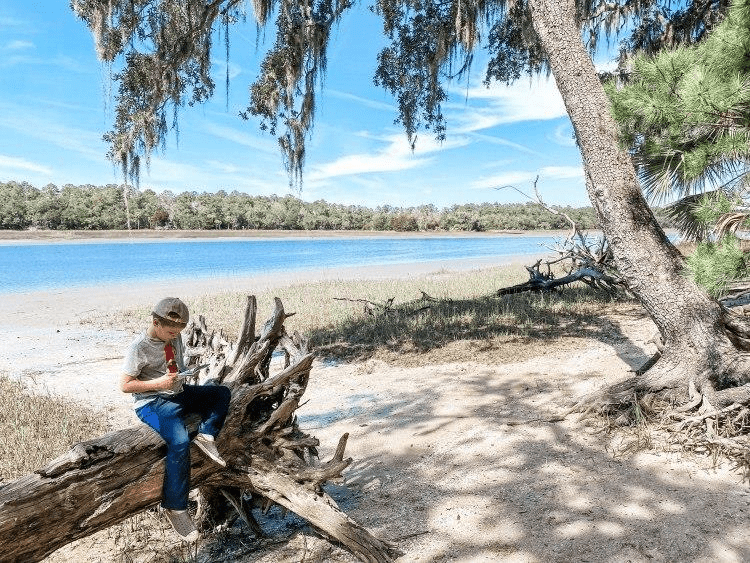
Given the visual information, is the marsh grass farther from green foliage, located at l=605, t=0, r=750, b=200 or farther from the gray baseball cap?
the gray baseball cap

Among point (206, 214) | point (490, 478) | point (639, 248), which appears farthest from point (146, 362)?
point (206, 214)

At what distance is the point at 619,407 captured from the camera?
5125mm

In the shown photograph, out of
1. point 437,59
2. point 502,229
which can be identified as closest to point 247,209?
point 502,229

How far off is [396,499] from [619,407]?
8.15 ft

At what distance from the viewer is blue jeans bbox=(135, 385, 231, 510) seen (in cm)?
291

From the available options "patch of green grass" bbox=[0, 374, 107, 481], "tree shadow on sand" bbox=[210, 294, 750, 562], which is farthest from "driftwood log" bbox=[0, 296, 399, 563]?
"patch of green grass" bbox=[0, 374, 107, 481]

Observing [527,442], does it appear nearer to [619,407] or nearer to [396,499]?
[619,407]

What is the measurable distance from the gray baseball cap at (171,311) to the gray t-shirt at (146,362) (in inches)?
7.9

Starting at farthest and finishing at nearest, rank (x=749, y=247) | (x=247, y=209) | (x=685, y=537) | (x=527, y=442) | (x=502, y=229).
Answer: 1. (x=502, y=229)
2. (x=247, y=209)
3. (x=527, y=442)
4. (x=749, y=247)
5. (x=685, y=537)

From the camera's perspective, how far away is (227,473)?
11.5 feet

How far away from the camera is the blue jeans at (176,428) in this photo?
115 inches

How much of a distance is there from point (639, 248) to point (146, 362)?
438cm

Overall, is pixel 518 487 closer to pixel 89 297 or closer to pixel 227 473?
pixel 227 473

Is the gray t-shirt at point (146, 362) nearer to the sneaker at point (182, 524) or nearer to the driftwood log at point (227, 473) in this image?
the driftwood log at point (227, 473)
